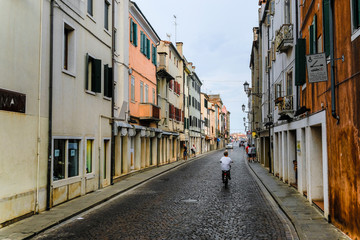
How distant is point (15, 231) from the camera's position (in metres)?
8.99

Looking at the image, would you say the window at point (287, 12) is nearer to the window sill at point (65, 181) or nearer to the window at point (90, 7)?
the window at point (90, 7)

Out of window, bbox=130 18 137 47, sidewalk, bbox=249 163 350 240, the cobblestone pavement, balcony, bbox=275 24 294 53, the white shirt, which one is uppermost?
window, bbox=130 18 137 47

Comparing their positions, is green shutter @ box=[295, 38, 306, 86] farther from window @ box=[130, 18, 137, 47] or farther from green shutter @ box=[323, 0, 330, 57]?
window @ box=[130, 18, 137, 47]

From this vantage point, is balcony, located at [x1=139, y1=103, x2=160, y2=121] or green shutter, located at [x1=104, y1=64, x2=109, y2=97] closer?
green shutter, located at [x1=104, y1=64, x2=109, y2=97]

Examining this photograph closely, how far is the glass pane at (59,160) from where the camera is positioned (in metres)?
12.6

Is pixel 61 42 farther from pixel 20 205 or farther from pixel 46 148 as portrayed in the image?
pixel 20 205

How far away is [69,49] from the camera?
13977 mm

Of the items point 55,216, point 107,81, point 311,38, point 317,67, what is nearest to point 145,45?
point 107,81

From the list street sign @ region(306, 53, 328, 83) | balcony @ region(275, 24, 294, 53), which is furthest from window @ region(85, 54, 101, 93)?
street sign @ region(306, 53, 328, 83)

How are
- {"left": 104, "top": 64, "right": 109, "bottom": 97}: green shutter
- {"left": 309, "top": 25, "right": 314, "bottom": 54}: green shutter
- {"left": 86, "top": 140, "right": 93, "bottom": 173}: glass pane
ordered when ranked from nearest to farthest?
{"left": 309, "top": 25, "right": 314, "bottom": 54}: green shutter → {"left": 86, "top": 140, "right": 93, "bottom": 173}: glass pane → {"left": 104, "top": 64, "right": 109, "bottom": 97}: green shutter

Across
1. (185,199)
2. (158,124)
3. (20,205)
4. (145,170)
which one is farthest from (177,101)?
(20,205)

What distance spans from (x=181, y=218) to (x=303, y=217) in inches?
132

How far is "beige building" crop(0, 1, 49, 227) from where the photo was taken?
31.4ft

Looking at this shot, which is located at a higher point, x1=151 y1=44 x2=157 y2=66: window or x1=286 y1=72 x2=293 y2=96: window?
x1=151 y1=44 x2=157 y2=66: window
